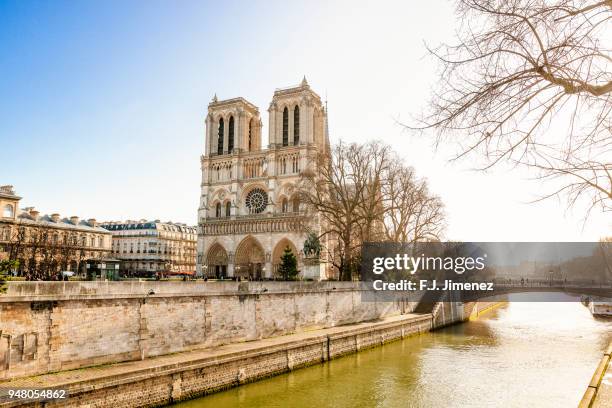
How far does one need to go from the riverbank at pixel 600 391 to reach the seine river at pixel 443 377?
8075 mm

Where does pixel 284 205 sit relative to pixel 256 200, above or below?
below

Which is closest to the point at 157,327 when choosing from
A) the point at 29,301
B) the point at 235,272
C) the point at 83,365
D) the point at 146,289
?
the point at 146,289

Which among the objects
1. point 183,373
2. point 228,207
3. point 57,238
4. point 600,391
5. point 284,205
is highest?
point 228,207

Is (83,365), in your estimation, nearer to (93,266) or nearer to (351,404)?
(351,404)

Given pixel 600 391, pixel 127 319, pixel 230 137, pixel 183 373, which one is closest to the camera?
pixel 600 391

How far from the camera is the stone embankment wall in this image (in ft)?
44.1

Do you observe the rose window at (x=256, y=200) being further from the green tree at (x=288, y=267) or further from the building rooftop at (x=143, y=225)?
the building rooftop at (x=143, y=225)

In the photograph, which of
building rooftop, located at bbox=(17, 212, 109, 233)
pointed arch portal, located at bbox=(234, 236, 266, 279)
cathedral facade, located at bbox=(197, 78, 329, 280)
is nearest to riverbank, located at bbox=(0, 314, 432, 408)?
cathedral facade, located at bbox=(197, 78, 329, 280)

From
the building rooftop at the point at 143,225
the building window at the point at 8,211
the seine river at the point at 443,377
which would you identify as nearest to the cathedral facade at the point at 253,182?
the building window at the point at 8,211

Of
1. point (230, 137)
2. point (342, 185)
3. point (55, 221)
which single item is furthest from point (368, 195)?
point (55, 221)

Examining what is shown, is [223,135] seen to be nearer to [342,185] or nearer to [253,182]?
[253,182]

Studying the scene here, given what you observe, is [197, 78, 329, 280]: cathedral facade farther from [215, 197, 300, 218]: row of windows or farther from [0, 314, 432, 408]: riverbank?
[0, 314, 432, 408]: riverbank

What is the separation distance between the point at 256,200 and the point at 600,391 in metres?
54.7

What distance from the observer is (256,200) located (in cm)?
6050
